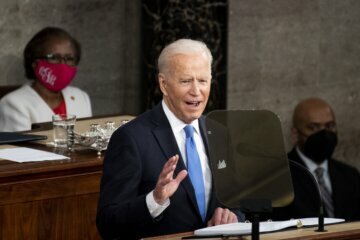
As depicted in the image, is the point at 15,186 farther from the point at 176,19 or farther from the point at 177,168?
the point at 176,19

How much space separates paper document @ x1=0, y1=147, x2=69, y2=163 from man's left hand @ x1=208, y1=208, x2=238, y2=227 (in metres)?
1.33

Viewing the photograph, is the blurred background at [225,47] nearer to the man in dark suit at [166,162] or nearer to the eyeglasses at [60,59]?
the eyeglasses at [60,59]

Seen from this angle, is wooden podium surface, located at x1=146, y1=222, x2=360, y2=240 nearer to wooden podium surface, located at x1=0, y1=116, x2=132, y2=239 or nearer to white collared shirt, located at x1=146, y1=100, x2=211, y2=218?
white collared shirt, located at x1=146, y1=100, x2=211, y2=218

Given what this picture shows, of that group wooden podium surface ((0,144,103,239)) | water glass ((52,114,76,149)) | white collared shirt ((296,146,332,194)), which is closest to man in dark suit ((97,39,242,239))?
wooden podium surface ((0,144,103,239))

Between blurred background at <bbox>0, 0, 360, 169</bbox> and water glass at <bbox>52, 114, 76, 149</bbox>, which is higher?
blurred background at <bbox>0, 0, 360, 169</bbox>

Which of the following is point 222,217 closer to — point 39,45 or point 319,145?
point 319,145

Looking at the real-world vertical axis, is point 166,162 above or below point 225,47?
below

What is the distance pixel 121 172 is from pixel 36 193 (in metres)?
1.08

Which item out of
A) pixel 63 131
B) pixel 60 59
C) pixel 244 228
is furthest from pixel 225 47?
pixel 244 228

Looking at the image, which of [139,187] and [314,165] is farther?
[314,165]

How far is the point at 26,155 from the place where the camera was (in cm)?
629

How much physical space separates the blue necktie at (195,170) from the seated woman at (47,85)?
2.71 metres

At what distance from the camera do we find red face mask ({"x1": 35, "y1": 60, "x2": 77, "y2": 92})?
7.95 meters

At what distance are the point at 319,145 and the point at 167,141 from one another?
10.1 feet
